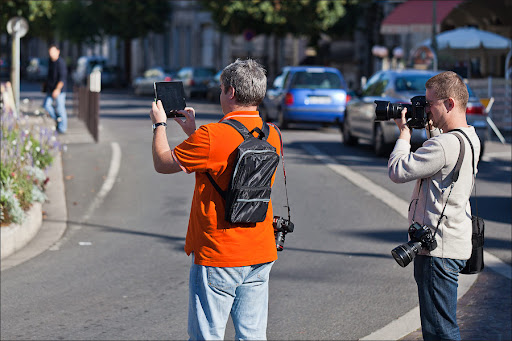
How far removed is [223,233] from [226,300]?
309 millimetres

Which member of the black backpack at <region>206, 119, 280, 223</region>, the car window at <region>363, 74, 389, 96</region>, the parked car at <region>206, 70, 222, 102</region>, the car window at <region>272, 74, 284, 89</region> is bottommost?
the parked car at <region>206, 70, 222, 102</region>

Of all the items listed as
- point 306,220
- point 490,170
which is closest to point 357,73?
point 490,170

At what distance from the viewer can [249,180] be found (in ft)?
13.8

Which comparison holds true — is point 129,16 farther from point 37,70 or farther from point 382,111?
point 382,111

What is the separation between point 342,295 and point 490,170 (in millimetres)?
8896

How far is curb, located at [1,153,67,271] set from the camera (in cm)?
873

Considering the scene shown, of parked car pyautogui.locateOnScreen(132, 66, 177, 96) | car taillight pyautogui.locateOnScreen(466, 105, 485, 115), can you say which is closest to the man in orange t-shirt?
car taillight pyautogui.locateOnScreen(466, 105, 485, 115)

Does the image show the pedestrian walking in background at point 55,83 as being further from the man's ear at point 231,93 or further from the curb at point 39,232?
the man's ear at point 231,93

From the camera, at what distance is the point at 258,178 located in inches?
166

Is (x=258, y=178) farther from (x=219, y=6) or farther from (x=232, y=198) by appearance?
(x=219, y=6)

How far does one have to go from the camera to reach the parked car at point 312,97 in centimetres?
2252

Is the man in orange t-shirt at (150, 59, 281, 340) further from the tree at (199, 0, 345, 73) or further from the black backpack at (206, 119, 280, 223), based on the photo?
the tree at (199, 0, 345, 73)

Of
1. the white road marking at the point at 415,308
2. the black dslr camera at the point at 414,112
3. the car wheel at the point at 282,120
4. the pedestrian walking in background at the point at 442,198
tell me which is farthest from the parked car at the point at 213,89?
the pedestrian walking in background at the point at 442,198

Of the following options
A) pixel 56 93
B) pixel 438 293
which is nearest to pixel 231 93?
pixel 438 293
